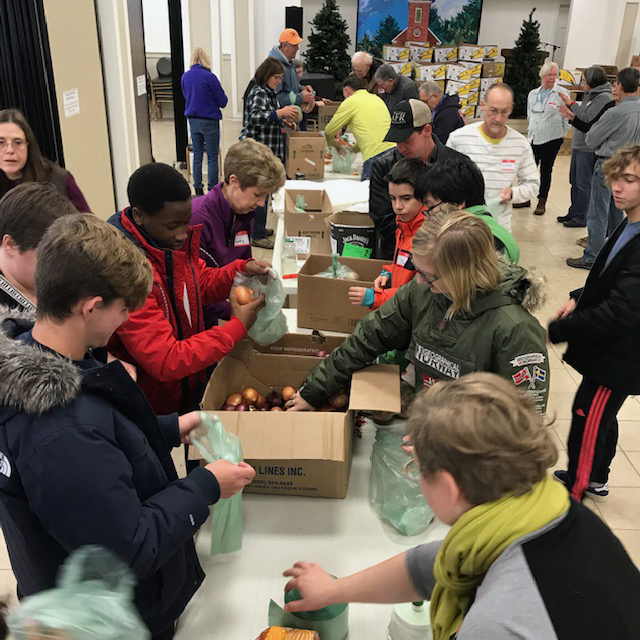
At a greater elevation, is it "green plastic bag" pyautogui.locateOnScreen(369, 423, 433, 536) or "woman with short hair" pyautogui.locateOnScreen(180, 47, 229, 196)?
"woman with short hair" pyautogui.locateOnScreen(180, 47, 229, 196)

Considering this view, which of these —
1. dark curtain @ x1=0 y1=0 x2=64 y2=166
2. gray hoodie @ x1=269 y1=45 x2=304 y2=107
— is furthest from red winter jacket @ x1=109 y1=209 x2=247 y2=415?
gray hoodie @ x1=269 y1=45 x2=304 y2=107

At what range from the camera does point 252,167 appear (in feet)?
8.45

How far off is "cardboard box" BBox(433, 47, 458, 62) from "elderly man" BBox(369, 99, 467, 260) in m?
10.1

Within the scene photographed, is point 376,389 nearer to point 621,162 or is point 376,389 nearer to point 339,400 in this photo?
point 339,400

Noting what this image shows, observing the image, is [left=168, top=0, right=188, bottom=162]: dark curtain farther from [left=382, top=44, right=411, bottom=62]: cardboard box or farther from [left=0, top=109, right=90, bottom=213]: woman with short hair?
[left=0, top=109, right=90, bottom=213]: woman with short hair

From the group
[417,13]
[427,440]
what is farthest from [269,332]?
[417,13]

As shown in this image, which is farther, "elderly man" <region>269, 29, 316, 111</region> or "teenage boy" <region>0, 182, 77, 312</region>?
"elderly man" <region>269, 29, 316, 111</region>

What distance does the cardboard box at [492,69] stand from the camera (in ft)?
39.9

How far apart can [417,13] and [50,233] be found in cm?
1324

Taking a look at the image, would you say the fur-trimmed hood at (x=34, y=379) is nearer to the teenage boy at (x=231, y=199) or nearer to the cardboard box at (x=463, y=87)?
the teenage boy at (x=231, y=199)

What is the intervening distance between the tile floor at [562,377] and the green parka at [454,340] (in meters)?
0.12

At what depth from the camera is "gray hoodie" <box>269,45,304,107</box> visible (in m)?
6.66

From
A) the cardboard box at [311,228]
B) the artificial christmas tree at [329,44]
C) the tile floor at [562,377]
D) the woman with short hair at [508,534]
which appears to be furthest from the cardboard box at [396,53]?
the woman with short hair at [508,534]

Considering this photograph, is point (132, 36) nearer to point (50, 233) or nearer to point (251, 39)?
point (50, 233)
